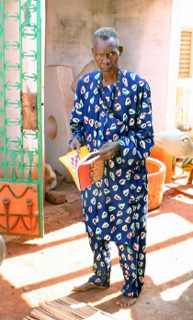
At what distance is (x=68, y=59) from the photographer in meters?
7.29

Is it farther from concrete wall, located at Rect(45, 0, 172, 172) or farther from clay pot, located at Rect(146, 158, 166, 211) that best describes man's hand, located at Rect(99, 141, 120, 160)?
concrete wall, located at Rect(45, 0, 172, 172)

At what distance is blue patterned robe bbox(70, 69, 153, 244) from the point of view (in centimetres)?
318

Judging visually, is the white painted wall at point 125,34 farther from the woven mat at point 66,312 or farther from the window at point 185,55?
the woven mat at point 66,312

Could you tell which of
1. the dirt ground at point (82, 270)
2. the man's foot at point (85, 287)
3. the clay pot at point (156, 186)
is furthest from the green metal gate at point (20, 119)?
the clay pot at point (156, 186)

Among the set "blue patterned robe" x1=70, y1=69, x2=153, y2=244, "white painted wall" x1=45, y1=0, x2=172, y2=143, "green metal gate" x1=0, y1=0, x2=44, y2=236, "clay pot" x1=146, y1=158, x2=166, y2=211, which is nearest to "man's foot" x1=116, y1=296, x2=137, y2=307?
"blue patterned robe" x1=70, y1=69, x2=153, y2=244

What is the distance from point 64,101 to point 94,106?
373 centimetres

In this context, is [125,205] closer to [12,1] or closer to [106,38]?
[106,38]

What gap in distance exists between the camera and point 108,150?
3062mm

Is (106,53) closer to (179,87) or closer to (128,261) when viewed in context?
(128,261)

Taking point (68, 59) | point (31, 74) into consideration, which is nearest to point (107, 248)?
point (31, 74)

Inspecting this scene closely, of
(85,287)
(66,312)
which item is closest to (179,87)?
(85,287)

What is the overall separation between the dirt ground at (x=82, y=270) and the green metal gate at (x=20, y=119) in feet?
1.14

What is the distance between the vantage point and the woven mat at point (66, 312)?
3240 mm

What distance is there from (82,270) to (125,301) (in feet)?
2.46
